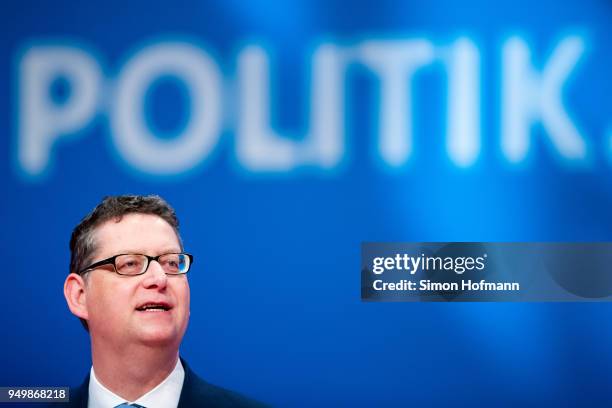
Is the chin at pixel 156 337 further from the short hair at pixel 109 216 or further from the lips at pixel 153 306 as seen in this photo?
the short hair at pixel 109 216

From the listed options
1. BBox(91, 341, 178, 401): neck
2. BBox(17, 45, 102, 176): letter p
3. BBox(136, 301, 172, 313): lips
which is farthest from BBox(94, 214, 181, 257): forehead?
BBox(17, 45, 102, 176): letter p

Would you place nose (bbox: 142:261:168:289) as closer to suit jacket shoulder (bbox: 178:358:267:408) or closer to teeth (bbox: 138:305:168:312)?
teeth (bbox: 138:305:168:312)

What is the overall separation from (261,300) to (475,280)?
2.33 feet

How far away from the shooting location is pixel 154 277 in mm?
2844

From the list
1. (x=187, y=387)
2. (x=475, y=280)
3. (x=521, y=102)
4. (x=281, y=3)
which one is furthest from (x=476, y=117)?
(x=187, y=387)

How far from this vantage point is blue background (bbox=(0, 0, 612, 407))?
318 cm

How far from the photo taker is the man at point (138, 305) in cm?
286

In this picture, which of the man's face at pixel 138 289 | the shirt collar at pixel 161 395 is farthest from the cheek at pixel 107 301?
the shirt collar at pixel 161 395

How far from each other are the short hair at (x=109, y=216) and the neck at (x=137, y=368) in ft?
0.80

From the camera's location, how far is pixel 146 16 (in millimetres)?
3307

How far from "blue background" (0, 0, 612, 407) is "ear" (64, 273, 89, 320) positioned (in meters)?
0.14

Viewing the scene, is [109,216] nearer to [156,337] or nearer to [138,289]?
[138,289]

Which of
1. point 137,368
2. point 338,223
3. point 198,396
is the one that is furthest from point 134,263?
point 338,223

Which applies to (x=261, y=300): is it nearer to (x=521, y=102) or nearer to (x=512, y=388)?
(x=512, y=388)
